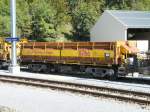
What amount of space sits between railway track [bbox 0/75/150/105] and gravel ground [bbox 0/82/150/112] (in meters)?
0.33

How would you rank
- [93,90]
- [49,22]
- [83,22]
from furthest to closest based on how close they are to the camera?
[83,22] → [49,22] → [93,90]

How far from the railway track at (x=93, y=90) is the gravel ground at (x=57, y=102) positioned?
1.08 ft

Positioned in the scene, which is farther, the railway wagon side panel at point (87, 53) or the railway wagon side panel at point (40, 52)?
the railway wagon side panel at point (40, 52)

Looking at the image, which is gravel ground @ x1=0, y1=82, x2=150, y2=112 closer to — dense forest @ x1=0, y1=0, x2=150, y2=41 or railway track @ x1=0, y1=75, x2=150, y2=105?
railway track @ x1=0, y1=75, x2=150, y2=105

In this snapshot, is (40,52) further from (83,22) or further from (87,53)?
(83,22)

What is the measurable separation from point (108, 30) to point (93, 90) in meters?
33.0

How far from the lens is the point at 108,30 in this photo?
176 feet

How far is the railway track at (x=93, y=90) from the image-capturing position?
18.2m

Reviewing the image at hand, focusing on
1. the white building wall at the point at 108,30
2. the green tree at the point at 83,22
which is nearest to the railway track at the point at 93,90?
the white building wall at the point at 108,30

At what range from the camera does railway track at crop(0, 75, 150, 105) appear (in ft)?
59.8

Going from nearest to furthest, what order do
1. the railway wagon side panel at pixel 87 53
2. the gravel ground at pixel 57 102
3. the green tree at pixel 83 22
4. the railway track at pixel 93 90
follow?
the gravel ground at pixel 57 102 < the railway track at pixel 93 90 < the railway wagon side panel at pixel 87 53 < the green tree at pixel 83 22

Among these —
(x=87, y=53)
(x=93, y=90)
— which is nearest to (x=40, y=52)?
(x=87, y=53)

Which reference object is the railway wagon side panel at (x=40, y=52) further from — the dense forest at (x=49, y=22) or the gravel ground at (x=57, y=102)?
the dense forest at (x=49, y=22)

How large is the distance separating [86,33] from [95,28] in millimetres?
10785
